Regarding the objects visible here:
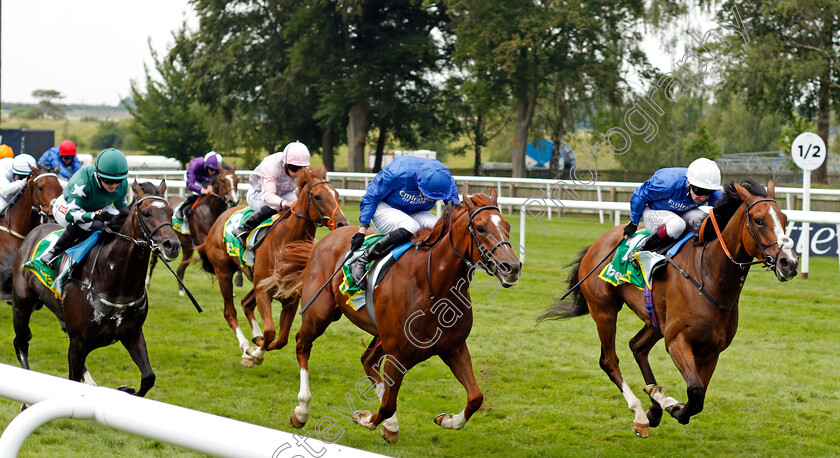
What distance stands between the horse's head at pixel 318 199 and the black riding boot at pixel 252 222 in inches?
23.5

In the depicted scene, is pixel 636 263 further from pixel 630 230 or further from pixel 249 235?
pixel 249 235

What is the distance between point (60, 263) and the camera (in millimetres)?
5168

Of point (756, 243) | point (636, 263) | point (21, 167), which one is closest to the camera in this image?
point (756, 243)

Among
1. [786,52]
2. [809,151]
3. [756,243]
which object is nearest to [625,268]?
[756,243]

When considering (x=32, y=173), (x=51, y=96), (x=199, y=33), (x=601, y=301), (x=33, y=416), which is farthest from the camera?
(x=51, y=96)

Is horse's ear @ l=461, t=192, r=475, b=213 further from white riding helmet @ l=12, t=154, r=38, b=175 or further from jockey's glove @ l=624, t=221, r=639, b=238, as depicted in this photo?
white riding helmet @ l=12, t=154, r=38, b=175

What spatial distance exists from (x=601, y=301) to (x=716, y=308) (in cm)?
117

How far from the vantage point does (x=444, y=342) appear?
4.34m

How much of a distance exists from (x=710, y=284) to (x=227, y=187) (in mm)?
5716

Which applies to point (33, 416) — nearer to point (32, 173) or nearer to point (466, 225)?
point (466, 225)

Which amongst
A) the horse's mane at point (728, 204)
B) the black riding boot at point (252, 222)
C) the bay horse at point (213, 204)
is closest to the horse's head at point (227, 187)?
the bay horse at point (213, 204)

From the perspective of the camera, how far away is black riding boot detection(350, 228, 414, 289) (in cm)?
469

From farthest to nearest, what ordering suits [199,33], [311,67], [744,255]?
[199,33]
[311,67]
[744,255]

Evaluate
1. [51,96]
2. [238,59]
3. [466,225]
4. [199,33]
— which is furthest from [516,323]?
[51,96]
